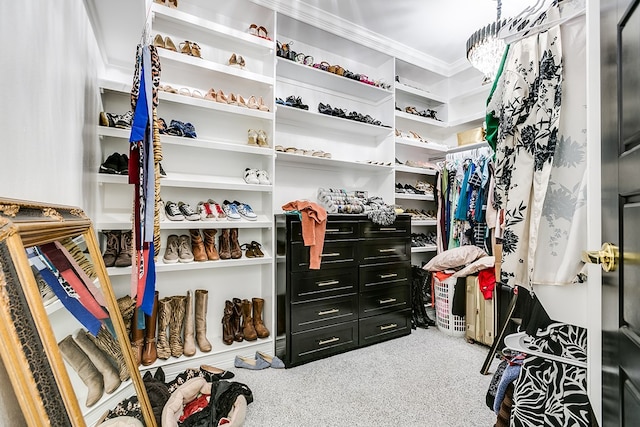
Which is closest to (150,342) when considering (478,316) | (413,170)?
(478,316)

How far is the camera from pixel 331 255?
2439 mm

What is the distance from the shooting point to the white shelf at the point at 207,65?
2.15 meters

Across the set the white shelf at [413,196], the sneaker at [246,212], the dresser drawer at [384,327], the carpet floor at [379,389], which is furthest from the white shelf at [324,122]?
the carpet floor at [379,389]

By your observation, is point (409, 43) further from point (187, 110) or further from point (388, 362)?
point (388, 362)

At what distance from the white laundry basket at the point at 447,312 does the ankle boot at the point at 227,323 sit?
1.87 metres

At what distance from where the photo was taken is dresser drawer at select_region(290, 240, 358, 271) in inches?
90.0

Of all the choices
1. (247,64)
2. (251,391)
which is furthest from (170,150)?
(251,391)

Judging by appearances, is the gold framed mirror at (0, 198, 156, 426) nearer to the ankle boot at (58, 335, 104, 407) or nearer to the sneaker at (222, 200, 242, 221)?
the ankle boot at (58, 335, 104, 407)

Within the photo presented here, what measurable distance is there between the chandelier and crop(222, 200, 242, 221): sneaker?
1.99 metres

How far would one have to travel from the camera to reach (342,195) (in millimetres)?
2752

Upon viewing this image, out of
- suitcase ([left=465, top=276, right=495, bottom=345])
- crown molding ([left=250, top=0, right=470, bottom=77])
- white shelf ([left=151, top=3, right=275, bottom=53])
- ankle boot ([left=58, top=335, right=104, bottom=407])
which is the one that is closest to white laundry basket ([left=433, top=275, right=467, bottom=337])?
suitcase ([left=465, top=276, right=495, bottom=345])

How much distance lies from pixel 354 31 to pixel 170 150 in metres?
1.96

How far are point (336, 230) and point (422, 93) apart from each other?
6.61 ft

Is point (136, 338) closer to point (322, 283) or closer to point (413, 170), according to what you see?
point (322, 283)
